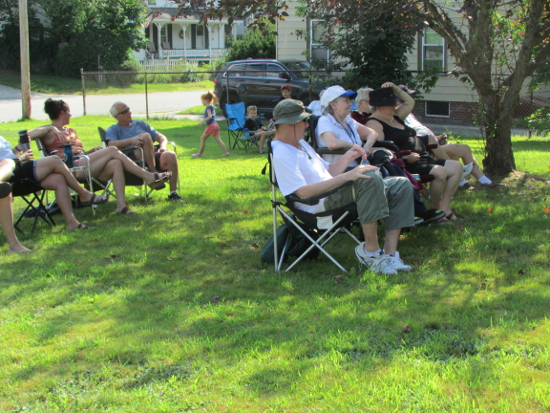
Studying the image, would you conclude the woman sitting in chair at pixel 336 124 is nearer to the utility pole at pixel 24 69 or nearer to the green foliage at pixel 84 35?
the utility pole at pixel 24 69

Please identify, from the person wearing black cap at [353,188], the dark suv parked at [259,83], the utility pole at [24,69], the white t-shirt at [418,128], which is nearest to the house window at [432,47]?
the dark suv parked at [259,83]

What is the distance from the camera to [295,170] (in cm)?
455

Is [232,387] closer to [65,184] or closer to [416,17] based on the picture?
[65,184]

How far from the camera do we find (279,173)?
4.58m

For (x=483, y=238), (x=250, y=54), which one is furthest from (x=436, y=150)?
(x=250, y=54)

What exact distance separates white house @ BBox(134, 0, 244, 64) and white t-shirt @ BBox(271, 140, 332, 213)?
3979 cm

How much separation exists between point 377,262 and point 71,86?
30403 millimetres

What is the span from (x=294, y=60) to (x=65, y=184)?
15.8 m

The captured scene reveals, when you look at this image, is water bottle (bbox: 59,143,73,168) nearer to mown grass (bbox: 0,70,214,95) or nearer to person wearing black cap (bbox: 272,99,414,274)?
person wearing black cap (bbox: 272,99,414,274)

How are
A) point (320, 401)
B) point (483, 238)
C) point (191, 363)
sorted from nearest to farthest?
point (320, 401) → point (191, 363) → point (483, 238)

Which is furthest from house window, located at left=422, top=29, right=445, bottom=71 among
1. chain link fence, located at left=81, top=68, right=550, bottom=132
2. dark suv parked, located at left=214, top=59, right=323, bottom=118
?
dark suv parked, located at left=214, top=59, right=323, bottom=118

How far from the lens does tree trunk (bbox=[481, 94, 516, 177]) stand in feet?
26.2

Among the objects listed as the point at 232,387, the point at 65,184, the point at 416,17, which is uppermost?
the point at 416,17

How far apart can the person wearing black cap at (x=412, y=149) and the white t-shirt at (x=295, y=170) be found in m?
1.47
